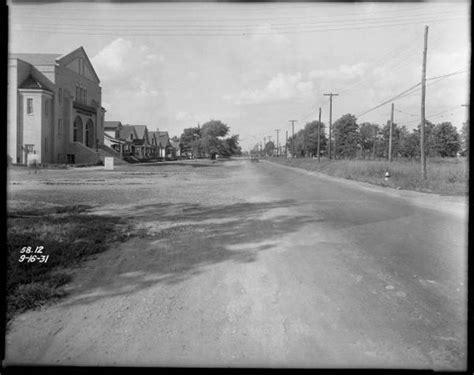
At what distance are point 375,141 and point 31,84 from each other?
7227cm

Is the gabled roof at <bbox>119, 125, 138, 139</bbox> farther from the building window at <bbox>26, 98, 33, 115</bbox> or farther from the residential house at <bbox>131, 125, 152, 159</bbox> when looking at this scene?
the building window at <bbox>26, 98, 33, 115</bbox>

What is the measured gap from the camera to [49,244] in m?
5.33

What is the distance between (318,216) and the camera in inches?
340

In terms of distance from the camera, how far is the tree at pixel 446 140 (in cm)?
5652

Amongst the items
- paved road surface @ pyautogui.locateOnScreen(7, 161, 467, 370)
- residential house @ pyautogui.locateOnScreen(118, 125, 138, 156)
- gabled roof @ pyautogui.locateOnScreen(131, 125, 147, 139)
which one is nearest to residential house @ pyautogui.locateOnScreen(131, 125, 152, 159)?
residential house @ pyautogui.locateOnScreen(118, 125, 138, 156)

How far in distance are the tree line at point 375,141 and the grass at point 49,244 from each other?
1785 inches

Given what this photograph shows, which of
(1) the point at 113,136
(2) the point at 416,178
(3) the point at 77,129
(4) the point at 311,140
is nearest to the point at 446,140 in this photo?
(4) the point at 311,140

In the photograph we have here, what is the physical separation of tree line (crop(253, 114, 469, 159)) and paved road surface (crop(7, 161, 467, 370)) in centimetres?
4594

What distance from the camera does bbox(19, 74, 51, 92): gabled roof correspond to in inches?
1220

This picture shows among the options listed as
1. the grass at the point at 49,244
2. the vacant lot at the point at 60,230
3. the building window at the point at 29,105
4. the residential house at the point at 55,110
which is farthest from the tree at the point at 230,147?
the building window at the point at 29,105

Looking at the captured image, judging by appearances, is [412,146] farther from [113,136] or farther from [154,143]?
[113,136]

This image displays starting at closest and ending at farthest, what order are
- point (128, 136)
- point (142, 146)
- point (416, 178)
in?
point (416, 178), point (128, 136), point (142, 146)

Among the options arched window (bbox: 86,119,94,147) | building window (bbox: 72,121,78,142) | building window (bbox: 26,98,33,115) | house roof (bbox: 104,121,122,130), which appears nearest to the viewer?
building window (bbox: 26,98,33,115)

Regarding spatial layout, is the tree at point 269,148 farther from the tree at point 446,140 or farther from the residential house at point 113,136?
the residential house at point 113,136
